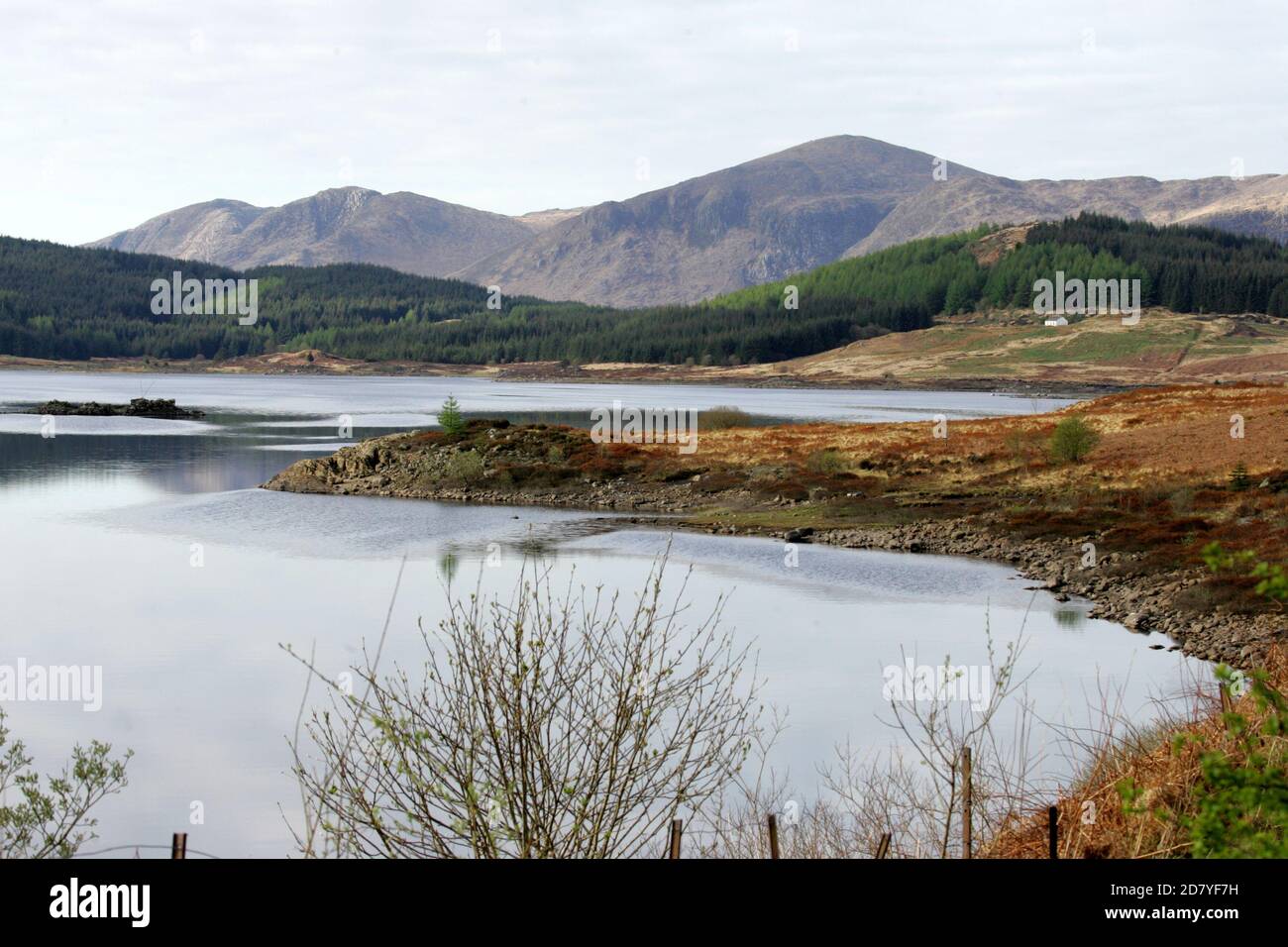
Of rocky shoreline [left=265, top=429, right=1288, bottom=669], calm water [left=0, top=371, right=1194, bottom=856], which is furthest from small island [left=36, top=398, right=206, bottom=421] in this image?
rocky shoreline [left=265, top=429, right=1288, bottom=669]

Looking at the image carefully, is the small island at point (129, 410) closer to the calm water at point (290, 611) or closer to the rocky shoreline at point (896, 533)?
the calm water at point (290, 611)

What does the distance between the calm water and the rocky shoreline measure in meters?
0.94

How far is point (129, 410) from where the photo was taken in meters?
94.6

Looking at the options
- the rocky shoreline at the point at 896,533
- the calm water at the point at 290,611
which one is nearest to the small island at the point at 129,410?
the calm water at the point at 290,611

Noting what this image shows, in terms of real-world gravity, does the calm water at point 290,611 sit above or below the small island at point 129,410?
below

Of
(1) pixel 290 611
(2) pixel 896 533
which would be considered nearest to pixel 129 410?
(2) pixel 896 533

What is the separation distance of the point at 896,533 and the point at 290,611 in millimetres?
18339

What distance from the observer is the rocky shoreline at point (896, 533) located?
23469 mm

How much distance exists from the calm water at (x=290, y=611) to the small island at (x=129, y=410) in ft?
122

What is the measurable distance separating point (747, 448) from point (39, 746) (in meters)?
40.0

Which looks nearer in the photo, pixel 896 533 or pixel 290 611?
pixel 290 611

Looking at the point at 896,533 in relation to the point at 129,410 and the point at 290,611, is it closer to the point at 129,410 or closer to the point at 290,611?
the point at 290,611

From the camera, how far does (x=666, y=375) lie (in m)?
193

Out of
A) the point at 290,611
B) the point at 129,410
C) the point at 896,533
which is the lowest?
the point at 290,611
